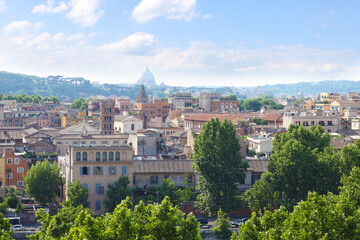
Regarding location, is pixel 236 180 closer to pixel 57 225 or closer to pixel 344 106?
pixel 57 225

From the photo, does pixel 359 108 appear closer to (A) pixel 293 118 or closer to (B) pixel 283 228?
(A) pixel 293 118

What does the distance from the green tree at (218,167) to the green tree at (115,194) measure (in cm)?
718

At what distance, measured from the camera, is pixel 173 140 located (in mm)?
97750

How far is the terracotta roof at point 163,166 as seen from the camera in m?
60.1

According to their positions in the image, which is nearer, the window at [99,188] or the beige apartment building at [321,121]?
the window at [99,188]

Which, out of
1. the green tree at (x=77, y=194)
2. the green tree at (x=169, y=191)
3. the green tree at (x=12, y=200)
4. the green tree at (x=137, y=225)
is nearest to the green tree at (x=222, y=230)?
the green tree at (x=169, y=191)

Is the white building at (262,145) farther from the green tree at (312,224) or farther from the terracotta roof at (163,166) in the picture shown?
the green tree at (312,224)

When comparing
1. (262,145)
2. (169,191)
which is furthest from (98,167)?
(262,145)

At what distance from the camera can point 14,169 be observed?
68.9 meters

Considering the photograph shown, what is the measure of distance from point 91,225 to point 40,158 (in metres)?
49.0

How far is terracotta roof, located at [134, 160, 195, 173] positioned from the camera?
60.1m

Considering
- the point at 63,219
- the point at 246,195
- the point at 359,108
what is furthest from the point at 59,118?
the point at 63,219

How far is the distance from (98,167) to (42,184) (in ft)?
21.4

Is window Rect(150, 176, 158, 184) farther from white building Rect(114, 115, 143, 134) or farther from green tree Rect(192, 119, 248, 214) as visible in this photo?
white building Rect(114, 115, 143, 134)
